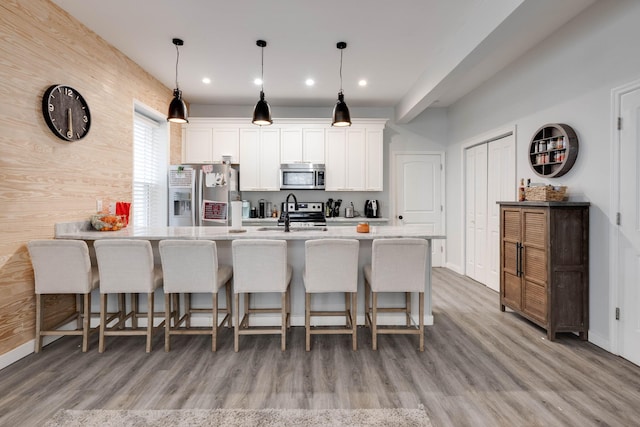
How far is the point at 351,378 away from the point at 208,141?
434 centimetres

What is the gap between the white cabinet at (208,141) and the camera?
5.29 meters

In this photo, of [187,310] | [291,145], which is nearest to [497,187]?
[291,145]

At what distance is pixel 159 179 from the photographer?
476 cm

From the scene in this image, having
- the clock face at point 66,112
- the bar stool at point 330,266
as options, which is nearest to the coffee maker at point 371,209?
the bar stool at point 330,266

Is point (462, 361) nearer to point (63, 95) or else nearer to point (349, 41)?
point (349, 41)

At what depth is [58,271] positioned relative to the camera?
100 inches

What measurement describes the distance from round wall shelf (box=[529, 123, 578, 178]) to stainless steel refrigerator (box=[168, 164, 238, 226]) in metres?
3.94

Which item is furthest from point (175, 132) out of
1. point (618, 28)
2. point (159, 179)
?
point (618, 28)

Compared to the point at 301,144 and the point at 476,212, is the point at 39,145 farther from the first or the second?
the point at 476,212

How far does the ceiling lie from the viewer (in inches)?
108

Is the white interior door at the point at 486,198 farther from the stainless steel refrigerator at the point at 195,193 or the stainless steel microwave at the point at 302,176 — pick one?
the stainless steel refrigerator at the point at 195,193

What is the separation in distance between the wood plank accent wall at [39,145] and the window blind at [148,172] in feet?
2.40

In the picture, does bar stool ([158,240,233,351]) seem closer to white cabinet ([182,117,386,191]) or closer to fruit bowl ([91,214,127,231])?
fruit bowl ([91,214,127,231])

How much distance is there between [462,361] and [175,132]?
486 centimetres
